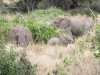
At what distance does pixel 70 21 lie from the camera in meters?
18.6

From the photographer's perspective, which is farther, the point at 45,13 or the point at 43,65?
the point at 45,13

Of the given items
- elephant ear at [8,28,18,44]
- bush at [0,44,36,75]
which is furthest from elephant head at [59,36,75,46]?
bush at [0,44,36,75]

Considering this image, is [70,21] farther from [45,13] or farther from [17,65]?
[17,65]

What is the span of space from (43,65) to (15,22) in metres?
6.82

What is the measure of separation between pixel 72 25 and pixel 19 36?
5749 millimetres

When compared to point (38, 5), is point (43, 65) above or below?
above

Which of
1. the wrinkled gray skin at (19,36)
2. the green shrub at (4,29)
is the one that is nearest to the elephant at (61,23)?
the green shrub at (4,29)

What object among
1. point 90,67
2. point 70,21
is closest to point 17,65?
point 90,67

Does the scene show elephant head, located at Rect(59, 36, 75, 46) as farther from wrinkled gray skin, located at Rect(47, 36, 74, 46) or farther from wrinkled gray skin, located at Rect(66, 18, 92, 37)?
wrinkled gray skin, located at Rect(66, 18, 92, 37)

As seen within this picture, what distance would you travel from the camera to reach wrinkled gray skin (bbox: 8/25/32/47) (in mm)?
13344

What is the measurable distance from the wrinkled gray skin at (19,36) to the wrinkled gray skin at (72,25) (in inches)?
143

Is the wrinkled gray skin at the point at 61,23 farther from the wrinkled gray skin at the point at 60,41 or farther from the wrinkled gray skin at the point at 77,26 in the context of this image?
the wrinkled gray skin at the point at 60,41

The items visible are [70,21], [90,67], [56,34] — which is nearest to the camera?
[90,67]

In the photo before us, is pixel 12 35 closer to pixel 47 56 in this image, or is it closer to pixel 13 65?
pixel 47 56
